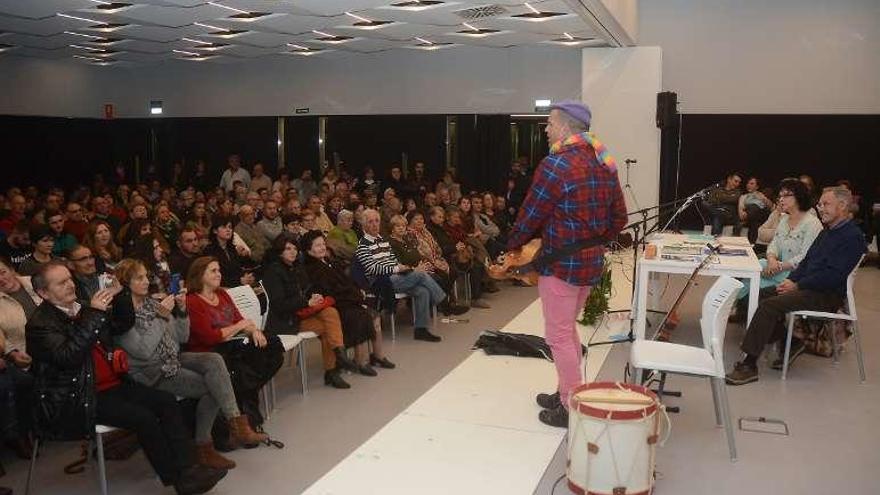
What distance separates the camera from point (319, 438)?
Answer: 13.4 ft

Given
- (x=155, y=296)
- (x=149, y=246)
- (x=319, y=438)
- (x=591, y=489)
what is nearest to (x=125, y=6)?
(x=149, y=246)

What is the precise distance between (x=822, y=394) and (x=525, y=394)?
185 cm

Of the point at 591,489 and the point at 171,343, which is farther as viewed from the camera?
the point at 171,343

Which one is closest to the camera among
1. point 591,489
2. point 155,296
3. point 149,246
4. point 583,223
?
A: point 591,489

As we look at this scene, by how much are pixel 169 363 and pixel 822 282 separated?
13.0ft


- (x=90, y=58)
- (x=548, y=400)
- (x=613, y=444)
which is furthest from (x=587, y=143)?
(x=90, y=58)

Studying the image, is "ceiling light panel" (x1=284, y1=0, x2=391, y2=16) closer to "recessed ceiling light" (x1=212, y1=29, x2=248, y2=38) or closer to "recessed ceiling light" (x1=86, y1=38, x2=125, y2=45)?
"recessed ceiling light" (x1=212, y1=29, x2=248, y2=38)

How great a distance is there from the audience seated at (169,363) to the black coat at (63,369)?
0.32 metres

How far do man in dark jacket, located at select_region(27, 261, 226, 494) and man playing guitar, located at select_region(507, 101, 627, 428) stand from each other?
166 centimetres

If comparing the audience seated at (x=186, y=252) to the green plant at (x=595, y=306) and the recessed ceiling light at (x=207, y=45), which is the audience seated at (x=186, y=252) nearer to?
the green plant at (x=595, y=306)

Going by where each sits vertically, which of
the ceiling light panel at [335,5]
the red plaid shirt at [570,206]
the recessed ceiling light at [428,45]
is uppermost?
the recessed ceiling light at [428,45]

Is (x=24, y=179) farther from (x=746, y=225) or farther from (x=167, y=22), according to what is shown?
(x=746, y=225)

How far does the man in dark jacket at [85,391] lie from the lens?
318 centimetres

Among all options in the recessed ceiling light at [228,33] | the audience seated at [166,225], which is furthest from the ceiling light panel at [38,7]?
the audience seated at [166,225]
